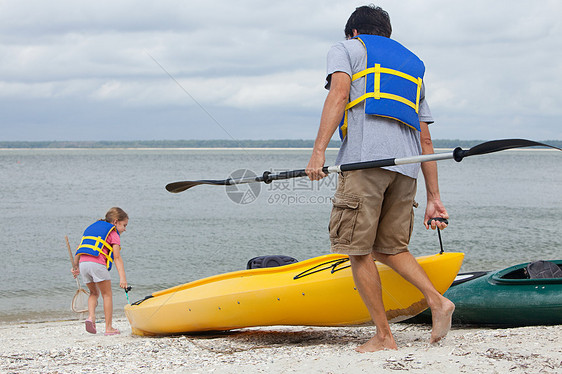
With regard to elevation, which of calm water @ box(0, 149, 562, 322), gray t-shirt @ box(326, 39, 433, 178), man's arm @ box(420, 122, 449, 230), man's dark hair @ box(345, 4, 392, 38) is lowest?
calm water @ box(0, 149, 562, 322)

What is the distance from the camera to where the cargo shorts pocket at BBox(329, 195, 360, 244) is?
2.95 m

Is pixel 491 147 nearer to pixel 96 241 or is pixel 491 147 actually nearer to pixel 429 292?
pixel 429 292

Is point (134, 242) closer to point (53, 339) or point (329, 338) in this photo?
point (53, 339)

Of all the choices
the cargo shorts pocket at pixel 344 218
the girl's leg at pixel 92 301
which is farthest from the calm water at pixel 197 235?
the cargo shorts pocket at pixel 344 218

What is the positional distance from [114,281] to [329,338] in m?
5.70

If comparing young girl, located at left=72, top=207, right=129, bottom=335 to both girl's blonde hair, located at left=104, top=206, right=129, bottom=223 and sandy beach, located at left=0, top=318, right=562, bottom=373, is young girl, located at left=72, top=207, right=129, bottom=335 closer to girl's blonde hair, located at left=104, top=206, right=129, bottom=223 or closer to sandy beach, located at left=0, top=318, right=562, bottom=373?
girl's blonde hair, located at left=104, top=206, right=129, bottom=223

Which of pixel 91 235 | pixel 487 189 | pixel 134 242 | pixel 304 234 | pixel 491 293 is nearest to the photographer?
pixel 491 293

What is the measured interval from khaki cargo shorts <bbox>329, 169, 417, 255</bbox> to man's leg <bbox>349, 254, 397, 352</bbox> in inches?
4.4

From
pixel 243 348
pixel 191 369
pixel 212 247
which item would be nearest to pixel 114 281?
pixel 212 247

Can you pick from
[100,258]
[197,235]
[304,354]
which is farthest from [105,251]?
[197,235]

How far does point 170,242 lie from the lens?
1319 cm

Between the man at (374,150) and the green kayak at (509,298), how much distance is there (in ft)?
5.06

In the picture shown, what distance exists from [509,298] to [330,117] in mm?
2454

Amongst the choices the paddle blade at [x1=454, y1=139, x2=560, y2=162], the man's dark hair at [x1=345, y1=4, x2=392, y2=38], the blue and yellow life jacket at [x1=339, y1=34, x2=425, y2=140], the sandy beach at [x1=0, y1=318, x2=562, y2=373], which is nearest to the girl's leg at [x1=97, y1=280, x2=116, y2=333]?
the sandy beach at [x1=0, y1=318, x2=562, y2=373]
